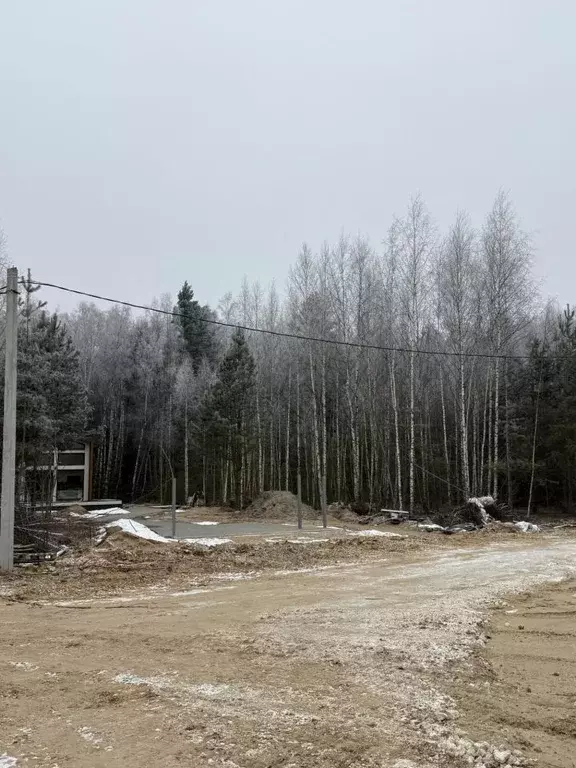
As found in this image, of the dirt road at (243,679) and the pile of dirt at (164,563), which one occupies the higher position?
the dirt road at (243,679)

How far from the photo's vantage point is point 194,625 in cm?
677

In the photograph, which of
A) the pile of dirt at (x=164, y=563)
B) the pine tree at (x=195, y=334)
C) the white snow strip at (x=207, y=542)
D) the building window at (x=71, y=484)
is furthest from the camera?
the pine tree at (x=195, y=334)

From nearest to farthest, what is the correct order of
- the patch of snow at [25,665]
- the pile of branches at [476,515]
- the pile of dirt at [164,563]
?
1. the patch of snow at [25,665]
2. the pile of dirt at [164,563]
3. the pile of branches at [476,515]

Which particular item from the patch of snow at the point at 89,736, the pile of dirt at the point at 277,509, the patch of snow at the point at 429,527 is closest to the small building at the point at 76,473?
the pile of dirt at the point at 277,509

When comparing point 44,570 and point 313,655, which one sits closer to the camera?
point 313,655

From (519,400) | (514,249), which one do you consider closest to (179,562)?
(514,249)

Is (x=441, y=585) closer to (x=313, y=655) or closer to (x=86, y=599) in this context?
(x=313, y=655)

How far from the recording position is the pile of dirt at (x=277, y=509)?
25.4 metres

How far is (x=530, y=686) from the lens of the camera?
4.62 metres

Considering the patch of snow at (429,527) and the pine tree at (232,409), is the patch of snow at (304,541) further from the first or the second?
the pine tree at (232,409)

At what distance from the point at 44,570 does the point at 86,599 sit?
8.82 ft

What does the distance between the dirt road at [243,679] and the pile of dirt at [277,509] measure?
1652 cm

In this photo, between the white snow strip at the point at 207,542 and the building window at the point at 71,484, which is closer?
the white snow strip at the point at 207,542

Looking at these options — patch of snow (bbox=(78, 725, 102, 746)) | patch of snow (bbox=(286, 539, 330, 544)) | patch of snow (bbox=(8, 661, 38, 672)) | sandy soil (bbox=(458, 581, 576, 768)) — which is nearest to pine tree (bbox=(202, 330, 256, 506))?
patch of snow (bbox=(286, 539, 330, 544))
